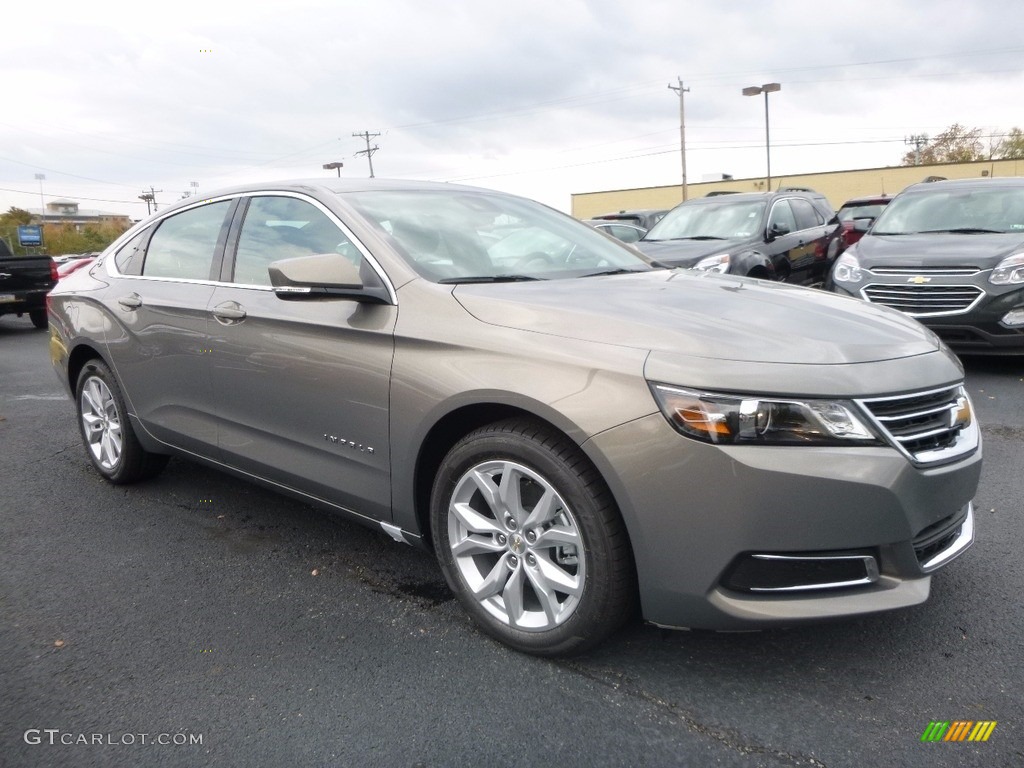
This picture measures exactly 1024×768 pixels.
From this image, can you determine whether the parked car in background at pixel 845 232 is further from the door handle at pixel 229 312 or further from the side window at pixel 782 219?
the door handle at pixel 229 312

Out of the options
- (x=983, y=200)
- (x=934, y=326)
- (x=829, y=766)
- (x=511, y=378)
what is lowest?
(x=829, y=766)

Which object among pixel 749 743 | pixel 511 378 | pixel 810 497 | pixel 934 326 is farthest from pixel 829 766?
pixel 934 326

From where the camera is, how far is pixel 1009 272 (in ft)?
21.8

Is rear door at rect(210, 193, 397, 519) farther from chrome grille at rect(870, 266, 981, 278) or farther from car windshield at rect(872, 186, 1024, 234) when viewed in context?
car windshield at rect(872, 186, 1024, 234)

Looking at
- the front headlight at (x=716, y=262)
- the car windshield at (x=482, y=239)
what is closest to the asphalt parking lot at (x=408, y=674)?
Result: the car windshield at (x=482, y=239)

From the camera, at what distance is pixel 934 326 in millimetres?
6770

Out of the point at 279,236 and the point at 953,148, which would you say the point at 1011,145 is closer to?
the point at 953,148

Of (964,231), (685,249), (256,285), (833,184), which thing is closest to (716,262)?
(685,249)

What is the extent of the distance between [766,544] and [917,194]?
25.5 ft

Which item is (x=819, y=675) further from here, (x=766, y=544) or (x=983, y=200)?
(x=983, y=200)

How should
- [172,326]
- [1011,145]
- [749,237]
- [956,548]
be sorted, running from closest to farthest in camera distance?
[956,548]
[172,326]
[749,237]
[1011,145]

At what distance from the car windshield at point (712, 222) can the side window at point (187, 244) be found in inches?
244

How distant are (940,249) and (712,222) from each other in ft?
9.23

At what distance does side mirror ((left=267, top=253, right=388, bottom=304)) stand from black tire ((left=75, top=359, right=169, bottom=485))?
6.20 feet
